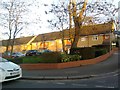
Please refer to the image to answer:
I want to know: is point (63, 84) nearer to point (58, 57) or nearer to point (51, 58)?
point (51, 58)

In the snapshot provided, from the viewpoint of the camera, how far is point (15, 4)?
26.9m

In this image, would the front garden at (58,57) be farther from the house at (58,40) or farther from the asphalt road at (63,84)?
the house at (58,40)

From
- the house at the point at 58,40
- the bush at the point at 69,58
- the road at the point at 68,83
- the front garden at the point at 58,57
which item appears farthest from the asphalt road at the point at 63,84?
the house at the point at 58,40

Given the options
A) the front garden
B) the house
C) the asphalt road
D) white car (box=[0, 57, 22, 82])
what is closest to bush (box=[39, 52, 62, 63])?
the front garden

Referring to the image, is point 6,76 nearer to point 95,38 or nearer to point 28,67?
point 28,67

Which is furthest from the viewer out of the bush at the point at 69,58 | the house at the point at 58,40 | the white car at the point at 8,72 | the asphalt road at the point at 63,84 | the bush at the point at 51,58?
the house at the point at 58,40

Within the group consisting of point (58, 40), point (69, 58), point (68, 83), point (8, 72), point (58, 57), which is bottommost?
point (68, 83)

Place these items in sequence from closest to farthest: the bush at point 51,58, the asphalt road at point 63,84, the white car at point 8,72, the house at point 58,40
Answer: the asphalt road at point 63,84, the white car at point 8,72, the bush at point 51,58, the house at point 58,40

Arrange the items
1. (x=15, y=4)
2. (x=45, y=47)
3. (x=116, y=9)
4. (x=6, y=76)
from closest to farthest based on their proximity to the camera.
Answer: (x=6, y=76) → (x=116, y=9) → (x=15, y=4) → (x=45, y=47)

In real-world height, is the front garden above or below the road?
above

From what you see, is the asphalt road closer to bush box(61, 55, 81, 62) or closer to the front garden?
the front garden

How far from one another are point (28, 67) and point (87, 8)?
31.6 feet

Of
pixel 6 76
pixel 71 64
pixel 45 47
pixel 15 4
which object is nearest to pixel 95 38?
pixel 45 47

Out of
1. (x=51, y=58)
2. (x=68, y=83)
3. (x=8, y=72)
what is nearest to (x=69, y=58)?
(x=51, y=58)
